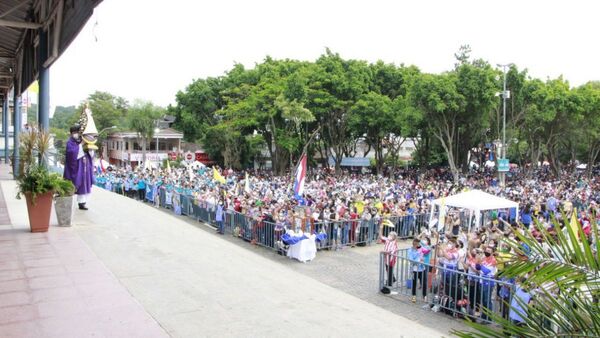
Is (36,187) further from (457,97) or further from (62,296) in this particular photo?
(457,97)

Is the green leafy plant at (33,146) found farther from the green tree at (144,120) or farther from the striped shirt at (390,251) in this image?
the green tree at (144,120)

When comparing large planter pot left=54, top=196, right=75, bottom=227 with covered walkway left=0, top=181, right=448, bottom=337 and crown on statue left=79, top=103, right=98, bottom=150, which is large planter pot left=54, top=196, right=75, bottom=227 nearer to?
covered walkway left=0, top=181, right=448, bottom=337

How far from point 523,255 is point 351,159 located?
5403 centimetres

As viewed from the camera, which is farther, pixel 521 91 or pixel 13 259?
pixel 521 91

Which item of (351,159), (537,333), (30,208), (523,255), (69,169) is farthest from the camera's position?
(351,159)

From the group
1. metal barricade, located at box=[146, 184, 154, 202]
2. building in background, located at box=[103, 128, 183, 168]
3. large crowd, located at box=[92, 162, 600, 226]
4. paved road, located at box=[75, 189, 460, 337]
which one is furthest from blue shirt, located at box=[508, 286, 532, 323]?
building in background, located at box=[103, 128, 183, 168]

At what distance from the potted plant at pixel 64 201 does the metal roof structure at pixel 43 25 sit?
3.49 metres

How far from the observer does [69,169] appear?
12.3m

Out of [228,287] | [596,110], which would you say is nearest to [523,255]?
[228,287]

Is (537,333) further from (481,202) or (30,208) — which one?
(481,202)

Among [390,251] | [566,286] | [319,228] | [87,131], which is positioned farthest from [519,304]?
[319,228]

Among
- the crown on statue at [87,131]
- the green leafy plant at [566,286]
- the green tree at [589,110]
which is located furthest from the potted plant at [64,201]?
the green tree at [589,110]

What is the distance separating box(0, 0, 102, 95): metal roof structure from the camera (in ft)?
37.3

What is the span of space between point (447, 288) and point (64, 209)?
8216mm
